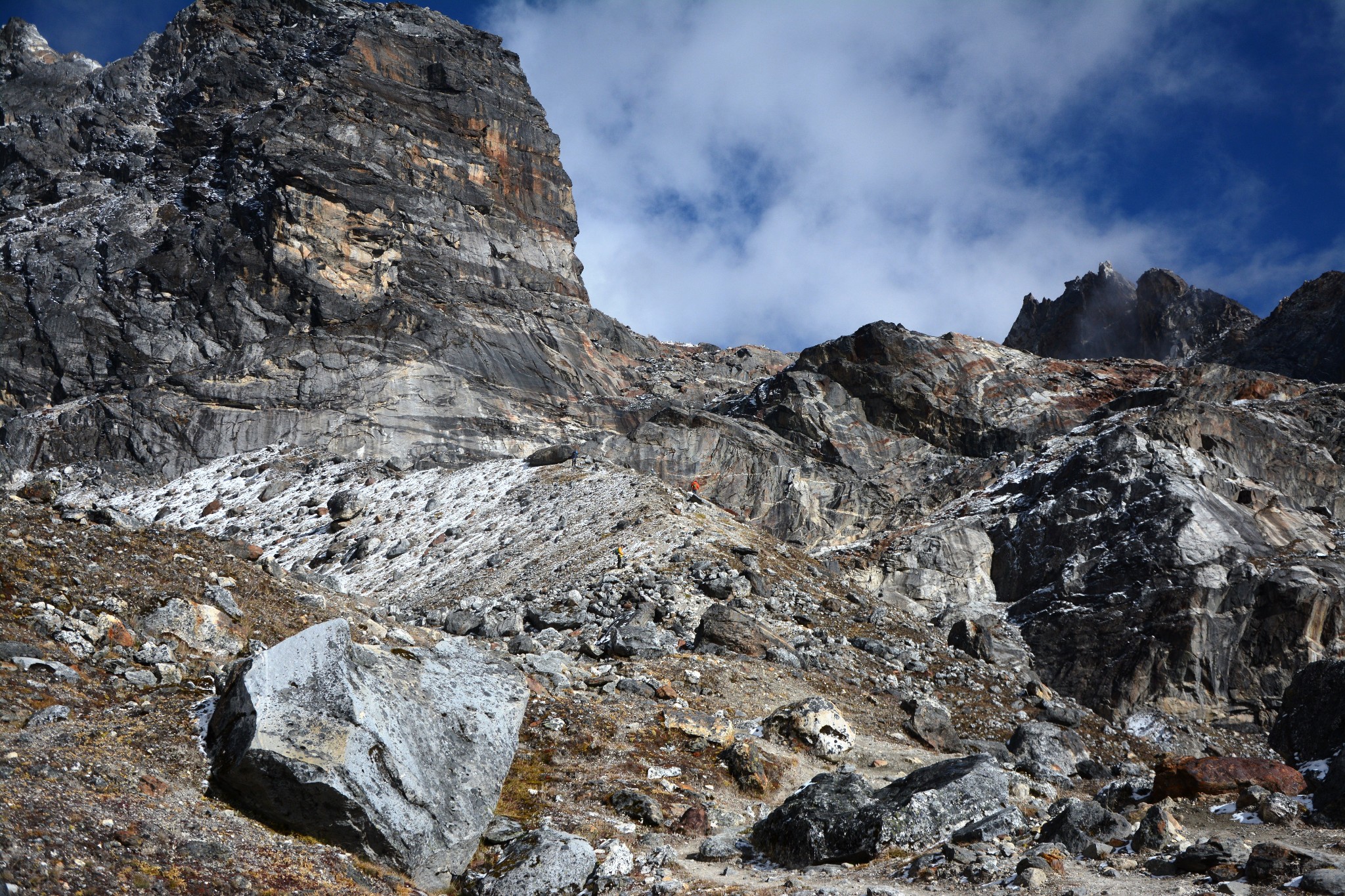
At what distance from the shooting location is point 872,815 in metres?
11.0

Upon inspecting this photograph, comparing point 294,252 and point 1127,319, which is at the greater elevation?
point 1127,319

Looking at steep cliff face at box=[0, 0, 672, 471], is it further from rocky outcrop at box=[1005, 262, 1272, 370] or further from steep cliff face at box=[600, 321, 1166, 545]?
rocky outcrop at box=[1005, 262, 1272, 370]

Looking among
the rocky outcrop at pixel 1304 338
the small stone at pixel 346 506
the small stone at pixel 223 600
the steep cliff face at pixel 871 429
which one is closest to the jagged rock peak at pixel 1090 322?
the rocky outcrop at pixel 1304 338

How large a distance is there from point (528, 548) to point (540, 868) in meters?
21.4

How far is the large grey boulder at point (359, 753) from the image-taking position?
361 inches

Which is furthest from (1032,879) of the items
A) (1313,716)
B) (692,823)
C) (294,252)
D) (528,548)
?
(294,252)

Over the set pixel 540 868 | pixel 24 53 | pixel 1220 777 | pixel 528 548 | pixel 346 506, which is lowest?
pixel 540 868

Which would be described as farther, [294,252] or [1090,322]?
[1090,322]

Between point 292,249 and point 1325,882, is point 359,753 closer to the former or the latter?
point 1325,882

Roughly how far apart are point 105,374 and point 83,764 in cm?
6666

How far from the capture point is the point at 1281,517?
38.0 meters

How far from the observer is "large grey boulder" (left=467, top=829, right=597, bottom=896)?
32.0ft

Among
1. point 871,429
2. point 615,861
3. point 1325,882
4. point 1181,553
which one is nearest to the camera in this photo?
point 1325,882

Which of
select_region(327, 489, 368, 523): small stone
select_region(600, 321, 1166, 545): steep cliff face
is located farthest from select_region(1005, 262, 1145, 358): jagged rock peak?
select_region(327, 489, 368, 523): small stone
